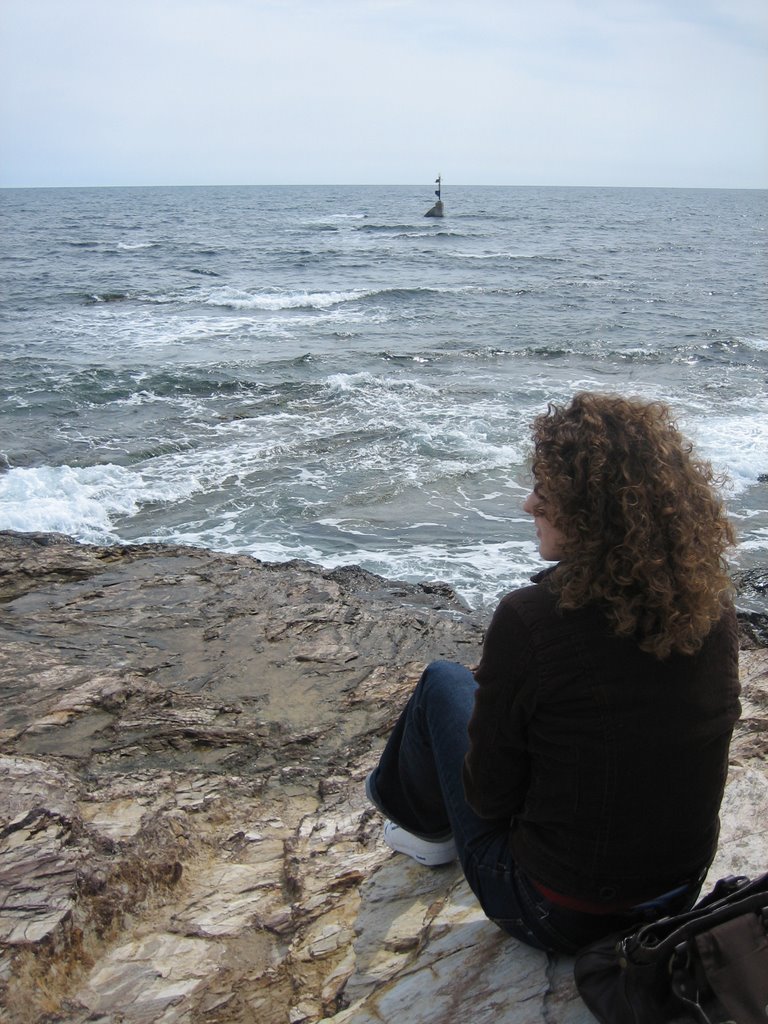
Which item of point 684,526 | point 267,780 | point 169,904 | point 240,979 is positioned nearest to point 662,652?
point 684,526

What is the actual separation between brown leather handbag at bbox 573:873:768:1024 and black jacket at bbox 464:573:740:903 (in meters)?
0.18

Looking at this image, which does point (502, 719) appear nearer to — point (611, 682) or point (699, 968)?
point (611, 682)

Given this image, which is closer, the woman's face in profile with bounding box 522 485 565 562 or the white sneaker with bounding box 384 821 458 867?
the woman's face in profile with bounding box 522 485 565 562

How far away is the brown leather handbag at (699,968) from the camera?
1639mm

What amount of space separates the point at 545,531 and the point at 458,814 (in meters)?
0.95

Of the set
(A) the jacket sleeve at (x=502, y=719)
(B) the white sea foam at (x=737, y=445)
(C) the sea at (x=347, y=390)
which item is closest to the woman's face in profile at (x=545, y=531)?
(A) the jacket sleeve at (x=502, y=719)

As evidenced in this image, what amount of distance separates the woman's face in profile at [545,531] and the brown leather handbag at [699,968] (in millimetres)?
821

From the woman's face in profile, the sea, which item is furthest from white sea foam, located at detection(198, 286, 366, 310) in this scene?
the woman's face in profile

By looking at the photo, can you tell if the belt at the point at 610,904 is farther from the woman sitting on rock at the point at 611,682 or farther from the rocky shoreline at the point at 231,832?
the rocky shoreline at the point at 231,832

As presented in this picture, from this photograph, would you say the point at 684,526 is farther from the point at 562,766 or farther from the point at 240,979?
the point at 240,979

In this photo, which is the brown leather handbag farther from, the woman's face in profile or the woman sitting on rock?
the woman's face in profile

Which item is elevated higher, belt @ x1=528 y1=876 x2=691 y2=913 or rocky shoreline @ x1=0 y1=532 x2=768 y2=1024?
belt @ x1=528 y1=876 x2=691 y2=913

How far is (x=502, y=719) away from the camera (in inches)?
77.7

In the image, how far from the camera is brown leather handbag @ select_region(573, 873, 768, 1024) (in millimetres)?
1639
